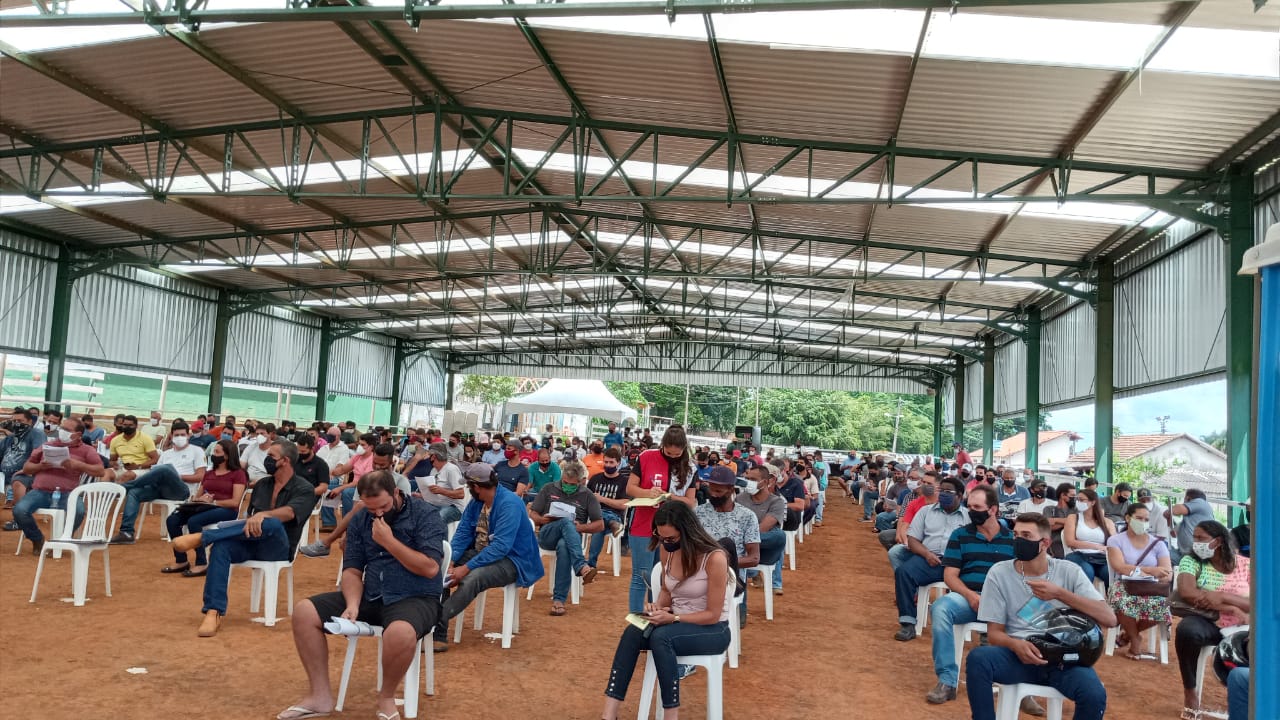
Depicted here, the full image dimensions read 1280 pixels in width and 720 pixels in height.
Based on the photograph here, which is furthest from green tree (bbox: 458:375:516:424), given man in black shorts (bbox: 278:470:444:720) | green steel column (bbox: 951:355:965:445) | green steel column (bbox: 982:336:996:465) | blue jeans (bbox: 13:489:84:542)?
man in black shorts (bbox: 278:470:444:720)

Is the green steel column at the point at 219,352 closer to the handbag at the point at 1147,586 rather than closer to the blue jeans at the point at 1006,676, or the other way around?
the handbag at the point at 1147,586

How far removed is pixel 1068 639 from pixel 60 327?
19.7 m

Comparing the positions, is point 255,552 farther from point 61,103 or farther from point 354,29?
point 61,103

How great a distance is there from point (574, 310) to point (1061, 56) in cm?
2008

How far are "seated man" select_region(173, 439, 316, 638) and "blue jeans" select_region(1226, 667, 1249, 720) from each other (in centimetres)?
533

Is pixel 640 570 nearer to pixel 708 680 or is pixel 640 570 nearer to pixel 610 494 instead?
pixel 708 680

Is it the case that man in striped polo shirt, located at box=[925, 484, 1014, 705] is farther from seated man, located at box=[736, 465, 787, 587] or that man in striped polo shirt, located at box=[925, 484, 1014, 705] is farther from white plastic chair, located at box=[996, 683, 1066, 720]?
seated man, located at box=[736, 465, 787, 587]

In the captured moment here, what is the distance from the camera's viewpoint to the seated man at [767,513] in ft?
24.4

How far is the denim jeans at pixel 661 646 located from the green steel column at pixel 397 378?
99.5 feet

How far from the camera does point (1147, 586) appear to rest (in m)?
6.34

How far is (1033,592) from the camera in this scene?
4.08m

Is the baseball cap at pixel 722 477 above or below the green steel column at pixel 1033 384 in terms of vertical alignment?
below

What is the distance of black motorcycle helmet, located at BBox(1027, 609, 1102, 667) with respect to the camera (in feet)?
12.4

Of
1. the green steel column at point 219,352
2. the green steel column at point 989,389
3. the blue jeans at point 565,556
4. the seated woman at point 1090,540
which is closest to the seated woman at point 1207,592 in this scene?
the seated woman at point 1090,540
